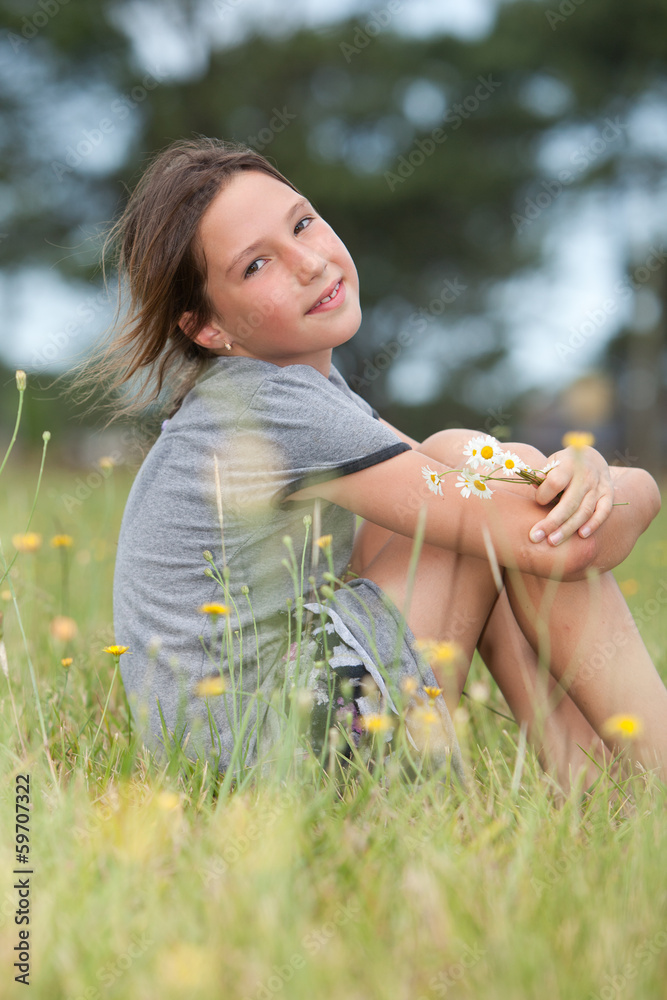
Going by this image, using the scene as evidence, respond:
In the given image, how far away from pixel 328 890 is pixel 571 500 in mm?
638

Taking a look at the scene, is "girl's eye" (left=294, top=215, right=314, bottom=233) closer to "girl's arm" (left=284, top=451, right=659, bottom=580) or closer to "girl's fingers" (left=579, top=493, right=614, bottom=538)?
"girl's arm" (left=284, top=451, right=659, bottom=580)

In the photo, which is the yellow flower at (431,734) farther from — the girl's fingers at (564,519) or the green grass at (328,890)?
the girl's fingers at (564,519)

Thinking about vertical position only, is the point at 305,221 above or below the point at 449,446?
above

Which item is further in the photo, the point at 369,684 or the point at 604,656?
the point at 604,656

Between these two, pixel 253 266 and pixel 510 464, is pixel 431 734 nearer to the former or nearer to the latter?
pixel 510 464

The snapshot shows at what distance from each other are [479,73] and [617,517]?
918cm

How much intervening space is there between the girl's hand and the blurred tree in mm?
7501

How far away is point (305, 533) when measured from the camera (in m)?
1.37

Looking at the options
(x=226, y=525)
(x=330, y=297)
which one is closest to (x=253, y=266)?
(x=330, y=297)

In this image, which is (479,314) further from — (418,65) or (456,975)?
(456,975)

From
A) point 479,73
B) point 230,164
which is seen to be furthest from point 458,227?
point 230,164

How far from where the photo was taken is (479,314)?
916cm

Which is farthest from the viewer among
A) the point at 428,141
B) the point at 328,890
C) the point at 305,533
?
the point at 428,141

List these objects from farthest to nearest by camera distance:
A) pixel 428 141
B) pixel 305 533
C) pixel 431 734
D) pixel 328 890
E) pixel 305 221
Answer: pixel 428 141 < pixel 305 221 < pixel 305 533 < pixel 431 734 < pixel 328 890
